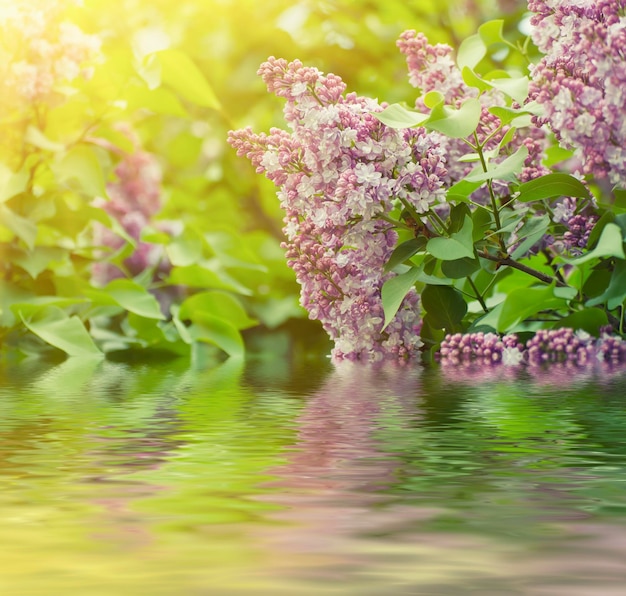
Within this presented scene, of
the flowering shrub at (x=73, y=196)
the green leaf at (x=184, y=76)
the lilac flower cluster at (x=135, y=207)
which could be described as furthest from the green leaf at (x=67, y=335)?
the lilac flower cluster at (x=135, y=207)

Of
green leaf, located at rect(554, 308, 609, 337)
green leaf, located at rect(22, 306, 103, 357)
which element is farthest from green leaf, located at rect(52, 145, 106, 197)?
green leaf, located at rect(554, 308, 609, 337)

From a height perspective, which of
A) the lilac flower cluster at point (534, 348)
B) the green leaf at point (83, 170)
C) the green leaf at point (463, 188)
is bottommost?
the lilac flower cluster at point (534, 348)

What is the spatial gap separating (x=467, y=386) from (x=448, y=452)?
539 millimetres

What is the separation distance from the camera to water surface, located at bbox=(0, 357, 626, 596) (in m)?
0.45

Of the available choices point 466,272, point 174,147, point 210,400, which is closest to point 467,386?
point 466,272

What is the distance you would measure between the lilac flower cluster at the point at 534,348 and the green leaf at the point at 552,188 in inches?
11.0

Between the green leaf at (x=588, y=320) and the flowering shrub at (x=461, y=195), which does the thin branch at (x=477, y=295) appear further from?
the green leaf at (x=588, y=320)

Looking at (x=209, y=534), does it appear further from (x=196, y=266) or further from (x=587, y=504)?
(x=196, y=266)

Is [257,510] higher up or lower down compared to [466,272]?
lower down

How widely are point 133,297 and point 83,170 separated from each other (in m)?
0.28

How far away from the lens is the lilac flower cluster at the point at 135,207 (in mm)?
3145

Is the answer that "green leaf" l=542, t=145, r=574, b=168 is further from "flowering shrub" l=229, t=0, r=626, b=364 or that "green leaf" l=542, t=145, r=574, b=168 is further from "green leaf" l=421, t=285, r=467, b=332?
"green leaf" l=421, t=285, r=467, b=332

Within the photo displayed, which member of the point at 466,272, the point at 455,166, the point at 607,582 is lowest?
the point at 607,582

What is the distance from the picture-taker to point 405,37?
1.80 m
